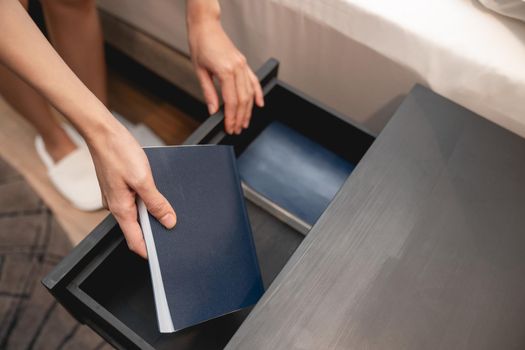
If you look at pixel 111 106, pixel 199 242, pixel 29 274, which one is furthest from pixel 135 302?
pixel 111 106

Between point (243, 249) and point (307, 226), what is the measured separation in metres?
0.16

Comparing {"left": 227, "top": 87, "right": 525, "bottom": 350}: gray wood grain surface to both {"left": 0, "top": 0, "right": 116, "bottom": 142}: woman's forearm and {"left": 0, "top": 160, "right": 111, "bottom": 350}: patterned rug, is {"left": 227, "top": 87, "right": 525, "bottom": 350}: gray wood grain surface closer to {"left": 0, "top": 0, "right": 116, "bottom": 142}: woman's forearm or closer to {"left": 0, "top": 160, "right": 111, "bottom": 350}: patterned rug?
{"left": 0, "top": 0, "right": 116, "bottom": 142}: woman's forearm

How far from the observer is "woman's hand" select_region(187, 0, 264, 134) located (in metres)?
0.70

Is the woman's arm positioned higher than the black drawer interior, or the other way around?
the woman's arm

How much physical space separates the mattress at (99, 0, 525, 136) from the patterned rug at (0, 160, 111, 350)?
604 mm

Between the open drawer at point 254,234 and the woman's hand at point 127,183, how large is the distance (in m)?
0.03

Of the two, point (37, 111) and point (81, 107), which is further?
point (37, 111)

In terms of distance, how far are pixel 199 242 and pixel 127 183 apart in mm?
117

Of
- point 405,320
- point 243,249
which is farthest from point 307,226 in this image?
point 405,320

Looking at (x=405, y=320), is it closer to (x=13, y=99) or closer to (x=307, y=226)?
(x=307, y=226)

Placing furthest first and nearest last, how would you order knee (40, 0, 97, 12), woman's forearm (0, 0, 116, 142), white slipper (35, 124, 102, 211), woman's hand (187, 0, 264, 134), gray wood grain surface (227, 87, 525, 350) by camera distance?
white slipper (35, 124, 102, 211) < knee (40, 0, 97, 12) < woman's hand (187, 0, 264, 134) < woman's forearm (0, 0, 116, 142) < gray wood grain surface (227, 87, 525, 350)

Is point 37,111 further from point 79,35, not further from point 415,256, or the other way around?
point 415,256

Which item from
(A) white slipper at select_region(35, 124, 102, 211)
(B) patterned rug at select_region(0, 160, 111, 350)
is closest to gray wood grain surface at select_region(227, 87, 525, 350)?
(B) patterned rug at select_region(0, 160, 111, 350)

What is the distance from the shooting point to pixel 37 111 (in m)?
1.04
